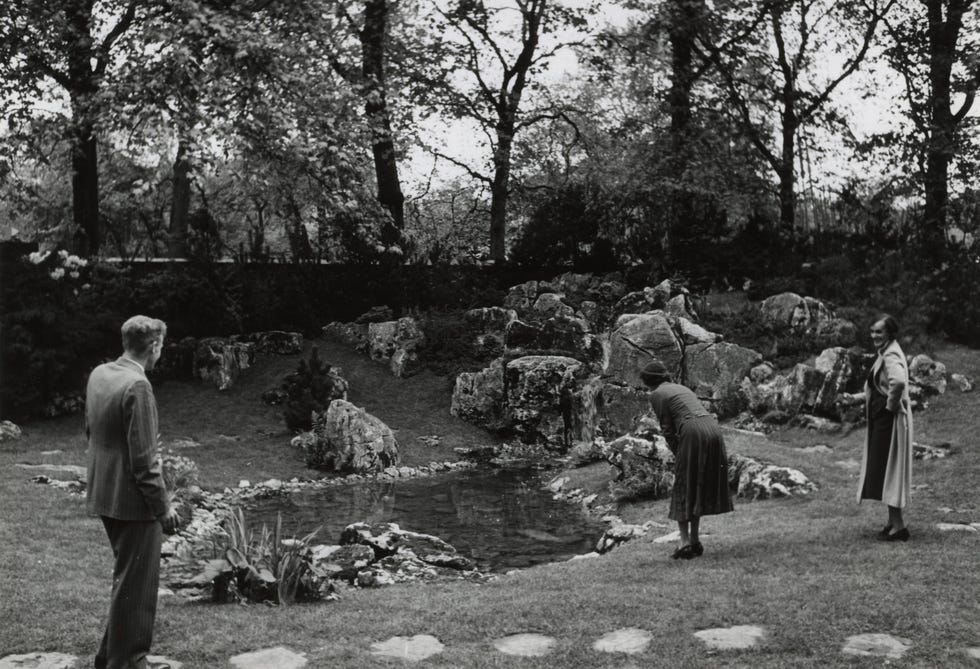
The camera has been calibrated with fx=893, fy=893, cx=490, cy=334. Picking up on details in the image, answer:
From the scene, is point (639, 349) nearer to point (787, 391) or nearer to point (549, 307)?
point (787, 391)

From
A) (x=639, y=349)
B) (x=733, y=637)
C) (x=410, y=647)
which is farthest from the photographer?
(x=639, y=349)

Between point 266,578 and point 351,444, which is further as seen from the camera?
point 351,444

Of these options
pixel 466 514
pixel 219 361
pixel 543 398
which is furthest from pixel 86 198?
pixel 466 514

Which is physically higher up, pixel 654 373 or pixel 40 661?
pixel 654 373

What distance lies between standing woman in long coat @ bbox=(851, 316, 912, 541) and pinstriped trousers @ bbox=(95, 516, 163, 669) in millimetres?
6396

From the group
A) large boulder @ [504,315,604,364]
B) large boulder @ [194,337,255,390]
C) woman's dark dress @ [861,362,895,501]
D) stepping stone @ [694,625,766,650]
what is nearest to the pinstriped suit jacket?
stepping stone @ [694,625,766,650]

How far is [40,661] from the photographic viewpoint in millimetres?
5754

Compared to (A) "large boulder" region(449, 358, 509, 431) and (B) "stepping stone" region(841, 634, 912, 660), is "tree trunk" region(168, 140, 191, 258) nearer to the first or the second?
(A) "large boulder" region(449, 358, 509, 431)

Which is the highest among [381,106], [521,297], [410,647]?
[381,106]

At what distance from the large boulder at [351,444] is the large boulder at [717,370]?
5.98 meters

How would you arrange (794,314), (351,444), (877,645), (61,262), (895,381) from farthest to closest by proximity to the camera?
(794,314)
(61,262)
(351,444)
(895,381)
(877,645)

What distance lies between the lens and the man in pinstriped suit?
17.1 ft

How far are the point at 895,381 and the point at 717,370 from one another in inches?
367

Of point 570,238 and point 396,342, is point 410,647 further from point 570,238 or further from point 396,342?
point 570,238
